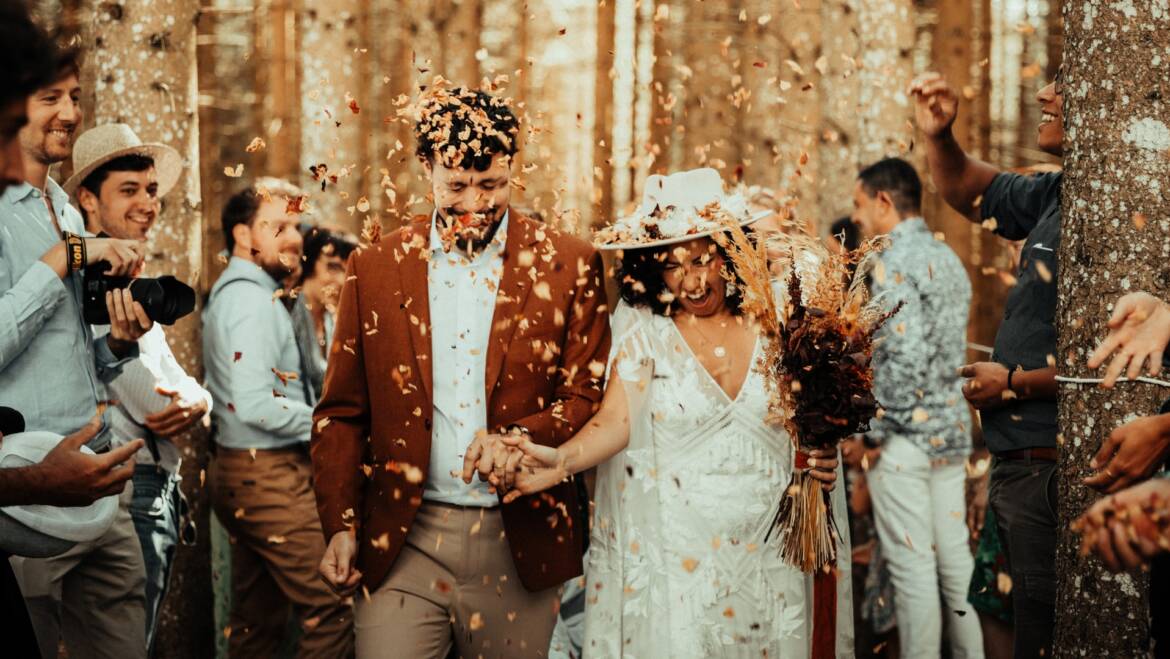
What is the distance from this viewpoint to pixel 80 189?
5.25 metres

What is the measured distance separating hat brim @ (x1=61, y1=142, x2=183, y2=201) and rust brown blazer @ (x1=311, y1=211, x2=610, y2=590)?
155cm

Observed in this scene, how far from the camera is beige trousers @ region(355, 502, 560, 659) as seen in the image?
4.14 m

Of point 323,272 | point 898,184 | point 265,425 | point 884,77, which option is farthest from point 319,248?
point 884,77

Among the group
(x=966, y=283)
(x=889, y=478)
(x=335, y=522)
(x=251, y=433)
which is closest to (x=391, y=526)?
(x=335, y=522)

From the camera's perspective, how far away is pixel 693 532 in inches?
169

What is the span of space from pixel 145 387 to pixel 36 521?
165 centimetres

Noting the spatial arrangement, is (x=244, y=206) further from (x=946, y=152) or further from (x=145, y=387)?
(x=946, y=152)

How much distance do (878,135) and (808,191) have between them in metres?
2.20

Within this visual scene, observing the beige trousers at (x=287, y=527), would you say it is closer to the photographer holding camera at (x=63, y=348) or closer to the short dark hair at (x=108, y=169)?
the photographer holding camera at (x=63, y=348)

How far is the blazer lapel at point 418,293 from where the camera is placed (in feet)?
13.8

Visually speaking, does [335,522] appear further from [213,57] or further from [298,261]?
[213,57]

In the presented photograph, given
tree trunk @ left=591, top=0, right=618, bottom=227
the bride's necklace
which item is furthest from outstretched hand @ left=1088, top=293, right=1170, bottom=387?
tree trunk @ left=591, top=0, right=618, bottom=227

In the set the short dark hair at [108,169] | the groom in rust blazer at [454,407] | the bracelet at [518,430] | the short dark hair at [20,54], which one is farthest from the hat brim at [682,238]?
the short dark hair at [20,54]

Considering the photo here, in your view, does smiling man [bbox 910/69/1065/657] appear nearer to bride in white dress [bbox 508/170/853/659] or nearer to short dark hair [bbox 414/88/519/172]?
bride in white dress [bbox 508/170/853/659]
